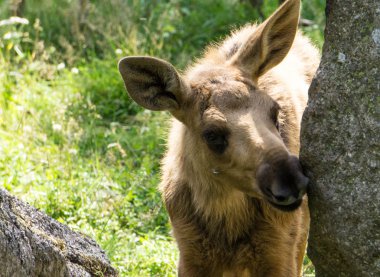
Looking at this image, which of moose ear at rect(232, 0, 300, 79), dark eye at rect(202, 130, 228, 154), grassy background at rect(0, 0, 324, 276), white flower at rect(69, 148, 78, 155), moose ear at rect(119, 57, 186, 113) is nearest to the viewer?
dark eye at rect(202, 130, 228, 154)

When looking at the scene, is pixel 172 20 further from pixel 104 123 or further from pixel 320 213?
pixel 320 213

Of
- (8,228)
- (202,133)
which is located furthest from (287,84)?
(8,228)

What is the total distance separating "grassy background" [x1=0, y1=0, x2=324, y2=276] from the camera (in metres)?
7.98

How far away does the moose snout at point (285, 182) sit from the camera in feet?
16.2

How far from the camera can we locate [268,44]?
6.24m

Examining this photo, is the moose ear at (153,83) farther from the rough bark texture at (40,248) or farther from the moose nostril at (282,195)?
the moose nostril at (282,195)

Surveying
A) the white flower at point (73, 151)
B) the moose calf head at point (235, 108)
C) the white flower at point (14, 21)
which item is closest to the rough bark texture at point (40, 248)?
the moose calf head at point (235, 108)

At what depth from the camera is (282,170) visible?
498cm

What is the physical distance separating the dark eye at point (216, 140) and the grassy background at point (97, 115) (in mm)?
1781

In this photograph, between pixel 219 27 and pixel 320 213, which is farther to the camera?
pixel 219 27

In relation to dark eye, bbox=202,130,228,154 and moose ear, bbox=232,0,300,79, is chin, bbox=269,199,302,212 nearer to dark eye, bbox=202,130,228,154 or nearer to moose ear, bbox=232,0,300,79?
dark eye, bbox=202,130,228,154

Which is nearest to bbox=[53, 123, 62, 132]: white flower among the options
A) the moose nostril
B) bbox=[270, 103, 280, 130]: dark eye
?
bbox=[270, 103, 280, 130]: dark eye

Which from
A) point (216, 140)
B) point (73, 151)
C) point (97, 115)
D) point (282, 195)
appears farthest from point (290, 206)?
point (97, 115)

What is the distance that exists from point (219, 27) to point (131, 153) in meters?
3.41
